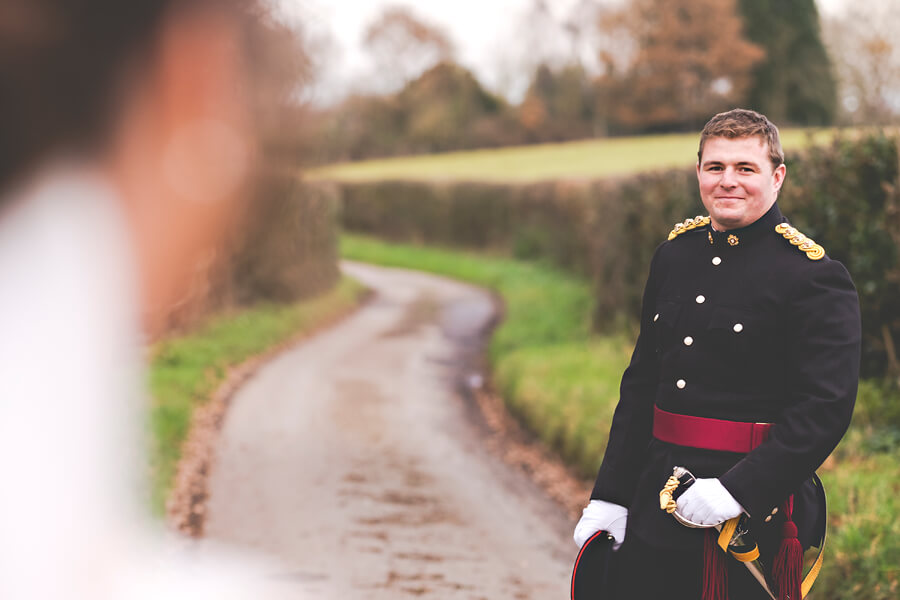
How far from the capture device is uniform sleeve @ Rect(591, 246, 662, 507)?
2.79 meters

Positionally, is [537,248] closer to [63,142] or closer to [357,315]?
[357,315]

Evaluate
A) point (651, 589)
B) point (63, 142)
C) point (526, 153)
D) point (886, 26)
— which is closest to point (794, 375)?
point (651, 589)

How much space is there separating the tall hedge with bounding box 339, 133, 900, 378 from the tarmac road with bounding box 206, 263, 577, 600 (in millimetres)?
2892

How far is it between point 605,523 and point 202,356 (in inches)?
425

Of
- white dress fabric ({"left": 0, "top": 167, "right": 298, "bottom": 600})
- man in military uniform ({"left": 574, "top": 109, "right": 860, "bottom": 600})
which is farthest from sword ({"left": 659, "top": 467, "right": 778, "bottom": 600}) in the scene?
white dress fabric ({"left": 0, "top": 167, "right": 298, "bottom": 600})

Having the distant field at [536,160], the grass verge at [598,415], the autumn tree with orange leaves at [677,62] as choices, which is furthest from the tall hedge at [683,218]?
the autumn tree with orange leaves at [677,62]

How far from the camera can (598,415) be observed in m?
8.45

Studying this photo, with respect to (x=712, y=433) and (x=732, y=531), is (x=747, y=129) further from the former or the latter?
(x=732, y=531)

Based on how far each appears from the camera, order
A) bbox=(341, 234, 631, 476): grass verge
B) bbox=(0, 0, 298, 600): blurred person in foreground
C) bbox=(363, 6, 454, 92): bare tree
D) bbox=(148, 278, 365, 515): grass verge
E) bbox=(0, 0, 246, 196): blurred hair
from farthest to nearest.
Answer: bbox=(363, 6, 454, 92): bare tree < bbox=(0, 0, 246, 196): blurred hair < bbox=(341, 234, 631, 476): grass verge < bbox=(148, 278, 365, 515): grass verge < bbox=(0, 0, 298, 600): blurred person in foreground

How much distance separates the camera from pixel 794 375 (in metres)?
2.43

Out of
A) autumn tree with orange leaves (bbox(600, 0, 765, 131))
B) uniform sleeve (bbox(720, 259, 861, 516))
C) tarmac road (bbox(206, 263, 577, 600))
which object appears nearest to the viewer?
uniform sleeve (bbox(720, 259, 861, 516))

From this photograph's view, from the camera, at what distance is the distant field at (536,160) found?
37.1 meters

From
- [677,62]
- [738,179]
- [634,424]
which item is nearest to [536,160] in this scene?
[677,62]

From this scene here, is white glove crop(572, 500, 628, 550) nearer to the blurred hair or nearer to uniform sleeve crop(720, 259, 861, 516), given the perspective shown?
uniform sleeve crop(720, 259, 861, 516)
